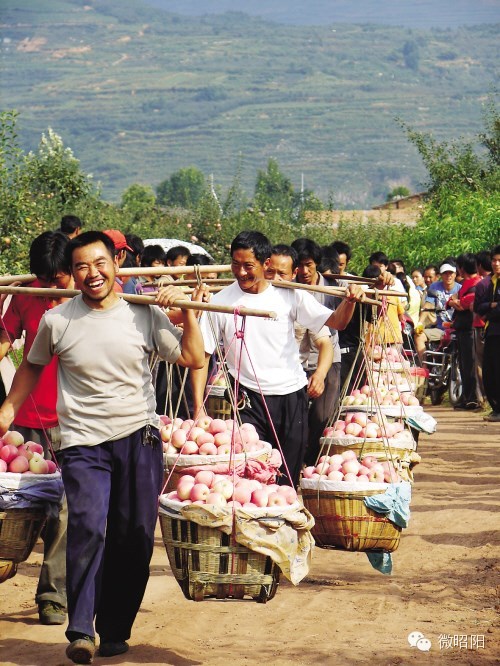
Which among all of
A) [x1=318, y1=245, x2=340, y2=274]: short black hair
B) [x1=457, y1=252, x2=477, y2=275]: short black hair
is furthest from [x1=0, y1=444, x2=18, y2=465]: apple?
[x1=457, y1=252, x2=477, y2=275]: short black hair

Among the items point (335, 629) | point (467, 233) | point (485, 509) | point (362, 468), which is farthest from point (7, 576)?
point (467, 233)

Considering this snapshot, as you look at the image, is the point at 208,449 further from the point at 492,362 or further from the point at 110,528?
the point at 492,362

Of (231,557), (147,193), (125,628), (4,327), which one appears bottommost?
(147,193)

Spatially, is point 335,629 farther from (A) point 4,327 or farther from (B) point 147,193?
(B) point 147,193

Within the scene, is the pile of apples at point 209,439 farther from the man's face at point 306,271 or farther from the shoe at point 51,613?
the man's face at point 306,271

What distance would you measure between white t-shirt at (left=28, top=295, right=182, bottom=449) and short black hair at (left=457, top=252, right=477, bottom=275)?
39.0ft

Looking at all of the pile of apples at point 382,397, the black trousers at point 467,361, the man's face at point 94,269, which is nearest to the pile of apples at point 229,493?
the man's face at point 94,269

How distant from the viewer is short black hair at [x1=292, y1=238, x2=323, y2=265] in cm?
986

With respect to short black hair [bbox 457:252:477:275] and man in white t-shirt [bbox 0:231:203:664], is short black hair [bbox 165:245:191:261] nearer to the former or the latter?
man in white t-shirt [bbox 0:231:203:664]

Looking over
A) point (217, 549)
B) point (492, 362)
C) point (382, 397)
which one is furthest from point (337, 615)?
point (492, 362)

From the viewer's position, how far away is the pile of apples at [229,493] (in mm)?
5746

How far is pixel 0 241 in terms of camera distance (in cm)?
1802

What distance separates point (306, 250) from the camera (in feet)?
32.5

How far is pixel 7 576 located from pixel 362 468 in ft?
7.27
